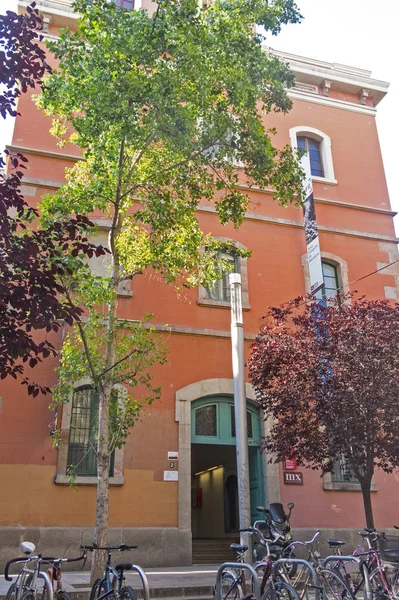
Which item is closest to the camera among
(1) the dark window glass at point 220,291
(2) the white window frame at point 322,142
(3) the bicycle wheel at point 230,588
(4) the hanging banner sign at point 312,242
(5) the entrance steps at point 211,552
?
(3) the bicycle wheel at point 230,588

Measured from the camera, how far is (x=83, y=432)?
12.5 metres

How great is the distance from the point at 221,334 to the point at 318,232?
435 centimetres

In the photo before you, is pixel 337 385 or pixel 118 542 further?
pixel 118 542

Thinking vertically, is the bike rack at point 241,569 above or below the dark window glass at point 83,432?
below

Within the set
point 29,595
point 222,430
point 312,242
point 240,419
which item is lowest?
point 29,595

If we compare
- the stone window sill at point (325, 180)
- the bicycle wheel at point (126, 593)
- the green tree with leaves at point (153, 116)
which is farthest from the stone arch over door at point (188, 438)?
the stone window sill at point (325, 180)

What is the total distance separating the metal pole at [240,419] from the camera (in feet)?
31.1

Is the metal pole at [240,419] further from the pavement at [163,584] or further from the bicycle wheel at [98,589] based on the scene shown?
the bicycle wheel at [98,589]

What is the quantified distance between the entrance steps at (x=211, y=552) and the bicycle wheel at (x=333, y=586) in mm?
7045

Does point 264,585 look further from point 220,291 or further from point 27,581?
point 220,291

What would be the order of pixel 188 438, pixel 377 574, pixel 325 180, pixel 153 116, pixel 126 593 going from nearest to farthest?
1. pixel 126 593
2. pixel 377 574
3. pixel 153 116
4. pixel 188 438
5. pixel 325 180

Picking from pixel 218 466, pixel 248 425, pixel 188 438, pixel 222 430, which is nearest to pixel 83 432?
pixel 188 438

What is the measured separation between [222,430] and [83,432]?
10.6 feet

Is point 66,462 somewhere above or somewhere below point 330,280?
below
